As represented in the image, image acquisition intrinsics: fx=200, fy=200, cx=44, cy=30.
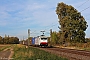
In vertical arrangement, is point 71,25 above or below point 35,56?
above

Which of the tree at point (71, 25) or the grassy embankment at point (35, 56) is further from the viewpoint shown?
the tree at point (71, 25)

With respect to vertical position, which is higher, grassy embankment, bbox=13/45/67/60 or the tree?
the tree

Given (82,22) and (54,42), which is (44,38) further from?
(54,42)

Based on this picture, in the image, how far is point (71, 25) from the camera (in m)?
70.0

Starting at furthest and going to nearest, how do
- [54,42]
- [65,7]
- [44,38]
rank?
1. [54,42]
2. [65,7]
3. [44,38]

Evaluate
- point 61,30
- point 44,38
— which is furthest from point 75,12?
point 44,38

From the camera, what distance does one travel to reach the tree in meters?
68.7

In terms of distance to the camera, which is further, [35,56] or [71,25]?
[71,25]

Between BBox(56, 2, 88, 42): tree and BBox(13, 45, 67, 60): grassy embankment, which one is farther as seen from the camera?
BBox(56, 2, 88, 42): tree

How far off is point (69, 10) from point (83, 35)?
10.5 meters

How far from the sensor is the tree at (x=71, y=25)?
6869 cm

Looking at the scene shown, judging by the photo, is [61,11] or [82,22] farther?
[61,11]

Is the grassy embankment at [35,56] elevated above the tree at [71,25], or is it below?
below

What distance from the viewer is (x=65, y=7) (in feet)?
248
